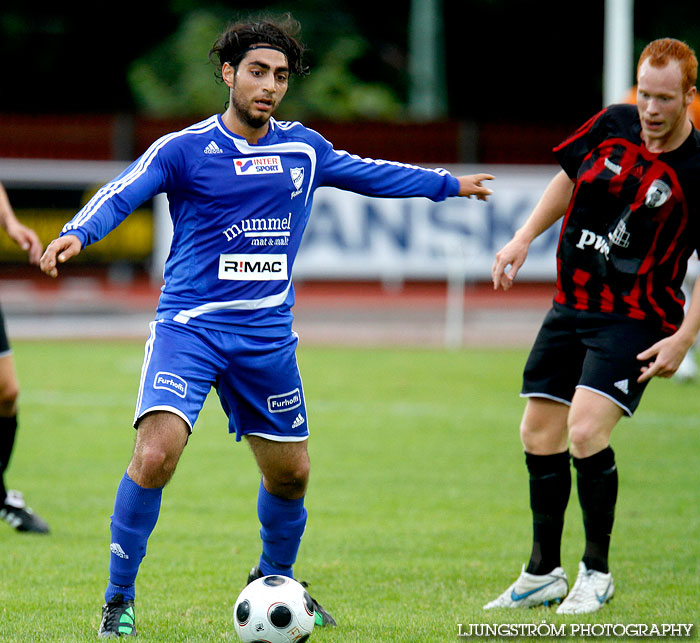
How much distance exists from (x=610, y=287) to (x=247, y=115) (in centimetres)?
165

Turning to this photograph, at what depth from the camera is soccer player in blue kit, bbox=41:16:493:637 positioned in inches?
169

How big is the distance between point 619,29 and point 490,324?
501 centimetres

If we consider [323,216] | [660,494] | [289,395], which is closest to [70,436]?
[660,494]

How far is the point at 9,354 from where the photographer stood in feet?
20.3

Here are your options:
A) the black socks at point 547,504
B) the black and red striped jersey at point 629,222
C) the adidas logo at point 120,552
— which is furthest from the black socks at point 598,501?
the adidas logo at point 120,552

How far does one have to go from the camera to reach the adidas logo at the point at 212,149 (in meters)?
4.48

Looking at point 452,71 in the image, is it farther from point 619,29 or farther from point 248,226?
point 248,226

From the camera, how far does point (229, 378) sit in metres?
4.52

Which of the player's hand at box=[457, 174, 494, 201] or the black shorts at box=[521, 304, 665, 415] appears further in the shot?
the player's hand at box=[457, 174, 494, 201]

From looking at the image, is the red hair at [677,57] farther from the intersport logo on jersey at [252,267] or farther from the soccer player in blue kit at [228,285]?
the intersport logo on jersey at [252,267]

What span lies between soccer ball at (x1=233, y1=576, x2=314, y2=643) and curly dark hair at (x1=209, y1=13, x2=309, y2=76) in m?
2.03

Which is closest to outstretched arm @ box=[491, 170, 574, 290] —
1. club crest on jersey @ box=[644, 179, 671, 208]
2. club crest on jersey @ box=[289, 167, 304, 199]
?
club crest on jersey @ box=[644, 179, 671, 208]

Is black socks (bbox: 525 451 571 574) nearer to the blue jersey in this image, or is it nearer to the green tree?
the blue jersey

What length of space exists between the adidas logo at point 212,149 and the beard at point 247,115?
0.15 m
